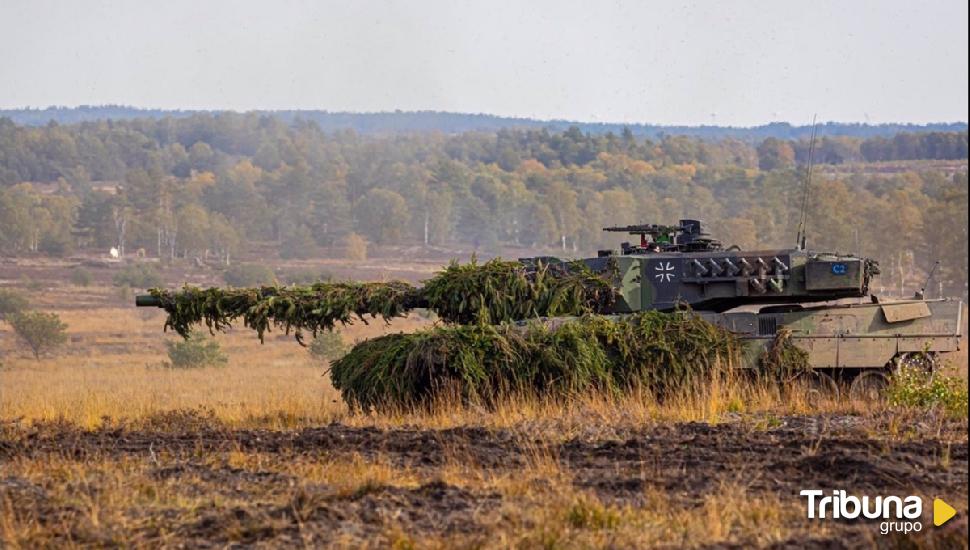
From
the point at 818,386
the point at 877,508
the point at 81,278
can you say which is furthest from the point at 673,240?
the point at 81,278

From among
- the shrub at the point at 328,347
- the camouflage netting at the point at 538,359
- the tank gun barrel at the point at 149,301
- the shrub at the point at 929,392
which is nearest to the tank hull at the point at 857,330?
the camouflage netting at the point at 538,359

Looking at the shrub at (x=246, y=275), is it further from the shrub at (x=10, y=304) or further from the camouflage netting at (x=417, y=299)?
the camouflage netting at (x=417, y=299)

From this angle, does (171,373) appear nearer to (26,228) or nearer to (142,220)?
(26,228)

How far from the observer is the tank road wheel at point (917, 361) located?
1753 centimetres

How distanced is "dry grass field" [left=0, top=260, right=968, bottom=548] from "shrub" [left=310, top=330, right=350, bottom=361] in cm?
2297

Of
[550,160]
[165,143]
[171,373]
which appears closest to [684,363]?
[171,373]

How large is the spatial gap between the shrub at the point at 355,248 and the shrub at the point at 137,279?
56.9 feet

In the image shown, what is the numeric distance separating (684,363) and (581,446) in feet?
15.7

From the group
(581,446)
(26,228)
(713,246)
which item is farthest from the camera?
(26,228)

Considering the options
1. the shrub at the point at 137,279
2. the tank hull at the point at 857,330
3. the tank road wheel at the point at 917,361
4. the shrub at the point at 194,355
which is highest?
the tank hull at the point at 857,330

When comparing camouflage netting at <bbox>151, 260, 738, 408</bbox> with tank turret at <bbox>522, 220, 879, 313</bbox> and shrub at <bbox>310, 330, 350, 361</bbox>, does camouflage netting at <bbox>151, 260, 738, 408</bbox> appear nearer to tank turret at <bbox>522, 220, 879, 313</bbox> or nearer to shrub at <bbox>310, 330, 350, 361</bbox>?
tank turret at <bbox>522, 220, 879, 313</bbox>

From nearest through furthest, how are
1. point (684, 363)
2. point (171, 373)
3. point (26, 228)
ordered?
point (684, 363) → point (171, 373) → point (26, 228)

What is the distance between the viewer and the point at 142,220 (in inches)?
3698

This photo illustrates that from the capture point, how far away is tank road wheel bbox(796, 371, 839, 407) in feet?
56.7
